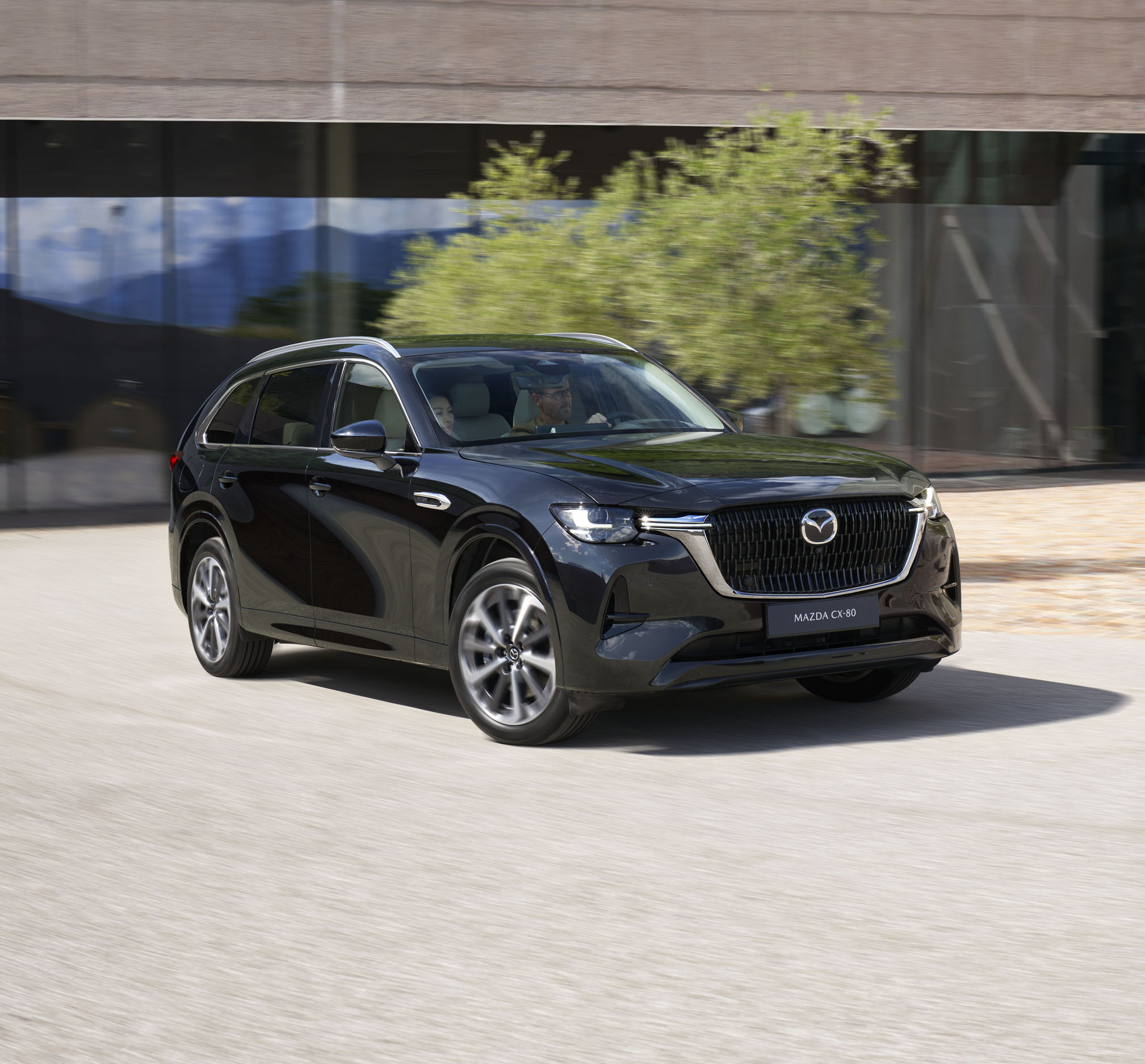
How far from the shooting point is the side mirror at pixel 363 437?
7.73 m

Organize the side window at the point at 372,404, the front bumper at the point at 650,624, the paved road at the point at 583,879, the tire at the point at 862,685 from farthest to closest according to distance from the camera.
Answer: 1. the side window at the point at 372,404
2. the tire at the point at 862,685
3. the front bumper at the point at 650,624
4. the paved road at the point at 583,879

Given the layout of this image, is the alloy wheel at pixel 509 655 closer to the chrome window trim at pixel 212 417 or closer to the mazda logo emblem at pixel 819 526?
the mazda logo emblem at pixel 819 526

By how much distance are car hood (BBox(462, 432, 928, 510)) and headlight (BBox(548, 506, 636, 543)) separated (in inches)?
1.6

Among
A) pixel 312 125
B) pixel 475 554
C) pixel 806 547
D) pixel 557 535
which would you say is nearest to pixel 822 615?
pixel 806 547

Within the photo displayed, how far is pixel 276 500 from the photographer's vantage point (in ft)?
28.5

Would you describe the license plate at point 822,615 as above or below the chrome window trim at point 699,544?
below

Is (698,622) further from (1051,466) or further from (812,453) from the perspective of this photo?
(1051,466)

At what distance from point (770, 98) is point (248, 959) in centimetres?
1867

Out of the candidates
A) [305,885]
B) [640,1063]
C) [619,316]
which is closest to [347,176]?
[619,316]

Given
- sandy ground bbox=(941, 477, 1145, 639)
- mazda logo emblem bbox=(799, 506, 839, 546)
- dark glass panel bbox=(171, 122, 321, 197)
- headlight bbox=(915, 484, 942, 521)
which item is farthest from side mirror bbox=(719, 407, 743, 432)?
dark glass panel bbox=(171, 122, 321, 197)

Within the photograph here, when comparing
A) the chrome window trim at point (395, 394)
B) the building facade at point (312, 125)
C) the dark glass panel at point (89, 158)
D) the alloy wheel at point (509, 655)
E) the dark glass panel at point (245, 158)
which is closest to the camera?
the alloy wheel at point (509, 655)

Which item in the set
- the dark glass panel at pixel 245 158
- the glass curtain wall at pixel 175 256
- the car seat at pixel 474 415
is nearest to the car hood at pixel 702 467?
the car seat at pixel 474 415

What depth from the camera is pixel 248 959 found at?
14.4 feet

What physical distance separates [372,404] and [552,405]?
859 mm
